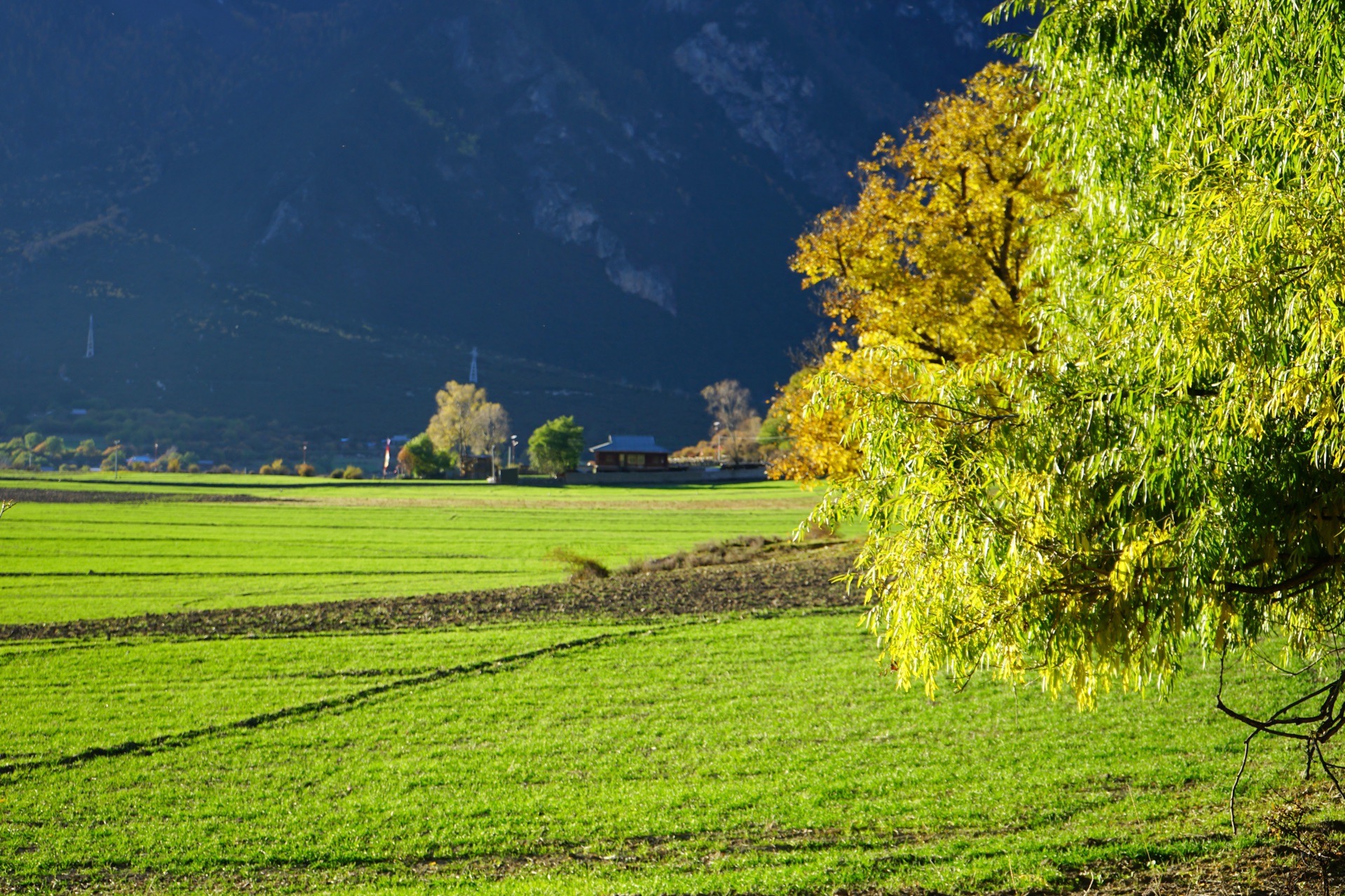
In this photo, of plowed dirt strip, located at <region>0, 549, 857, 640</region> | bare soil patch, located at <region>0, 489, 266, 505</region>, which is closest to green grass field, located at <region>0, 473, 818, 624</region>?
bare soil patch, located at <region>0, 489, 266, 505</region>

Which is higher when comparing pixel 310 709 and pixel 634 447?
pixel 634 447

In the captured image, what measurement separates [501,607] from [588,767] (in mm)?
13273

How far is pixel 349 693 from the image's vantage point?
637 inches

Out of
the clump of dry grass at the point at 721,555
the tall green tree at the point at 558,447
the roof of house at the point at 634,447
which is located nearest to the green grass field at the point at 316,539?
the clump of dry grass at the point at 721,555

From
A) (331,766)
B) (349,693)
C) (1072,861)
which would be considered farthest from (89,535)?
(1072,861)

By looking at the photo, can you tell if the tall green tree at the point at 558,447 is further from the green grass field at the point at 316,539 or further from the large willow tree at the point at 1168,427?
the large willow tree at the point at 1168,427

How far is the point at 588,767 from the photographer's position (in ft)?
39.8

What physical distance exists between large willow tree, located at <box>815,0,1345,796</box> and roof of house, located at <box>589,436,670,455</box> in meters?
123

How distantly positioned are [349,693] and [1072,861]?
11920 millimetres

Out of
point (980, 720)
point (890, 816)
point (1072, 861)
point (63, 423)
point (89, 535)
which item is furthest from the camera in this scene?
point (63, 423)

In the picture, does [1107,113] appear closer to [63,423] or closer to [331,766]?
[331,766]

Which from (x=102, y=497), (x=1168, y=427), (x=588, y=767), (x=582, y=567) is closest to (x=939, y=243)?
(x=582, y=567)

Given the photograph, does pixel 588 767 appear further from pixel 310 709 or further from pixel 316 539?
pixel 316 539

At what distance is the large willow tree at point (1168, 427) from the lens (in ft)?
18.9
